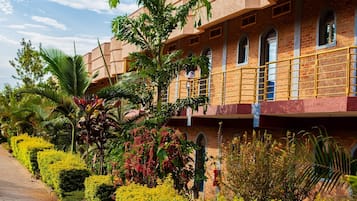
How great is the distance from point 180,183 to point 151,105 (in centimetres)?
227

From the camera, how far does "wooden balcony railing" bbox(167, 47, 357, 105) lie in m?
10.2

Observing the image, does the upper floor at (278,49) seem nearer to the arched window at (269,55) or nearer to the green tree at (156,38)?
the arched window at (269,55)

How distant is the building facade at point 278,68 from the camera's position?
10.4 m

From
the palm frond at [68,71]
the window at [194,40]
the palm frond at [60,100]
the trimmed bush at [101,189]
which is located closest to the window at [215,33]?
the window at [194,40]

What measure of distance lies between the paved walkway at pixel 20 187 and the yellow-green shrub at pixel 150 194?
503 cm

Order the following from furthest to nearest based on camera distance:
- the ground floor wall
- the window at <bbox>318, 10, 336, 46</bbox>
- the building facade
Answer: the window at <bbox>318, 10, 336, 46</bbox>
the ground floor wall
the building facade

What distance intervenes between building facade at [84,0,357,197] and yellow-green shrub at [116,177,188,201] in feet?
12.7

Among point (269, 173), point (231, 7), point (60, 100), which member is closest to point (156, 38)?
point (231, 7)

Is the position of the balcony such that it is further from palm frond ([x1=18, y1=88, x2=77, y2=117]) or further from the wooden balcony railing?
palm frond ([x1=18, y1=88, x2=77, y2=117])

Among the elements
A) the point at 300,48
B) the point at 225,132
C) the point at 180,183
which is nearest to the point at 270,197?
the point at 180,183

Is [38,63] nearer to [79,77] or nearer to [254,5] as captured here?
[79,77]

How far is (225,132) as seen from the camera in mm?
15609

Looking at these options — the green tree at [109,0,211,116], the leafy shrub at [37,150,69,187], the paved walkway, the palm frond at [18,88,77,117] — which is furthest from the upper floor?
the paved walkway

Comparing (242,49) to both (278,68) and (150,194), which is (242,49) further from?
(150,194)
